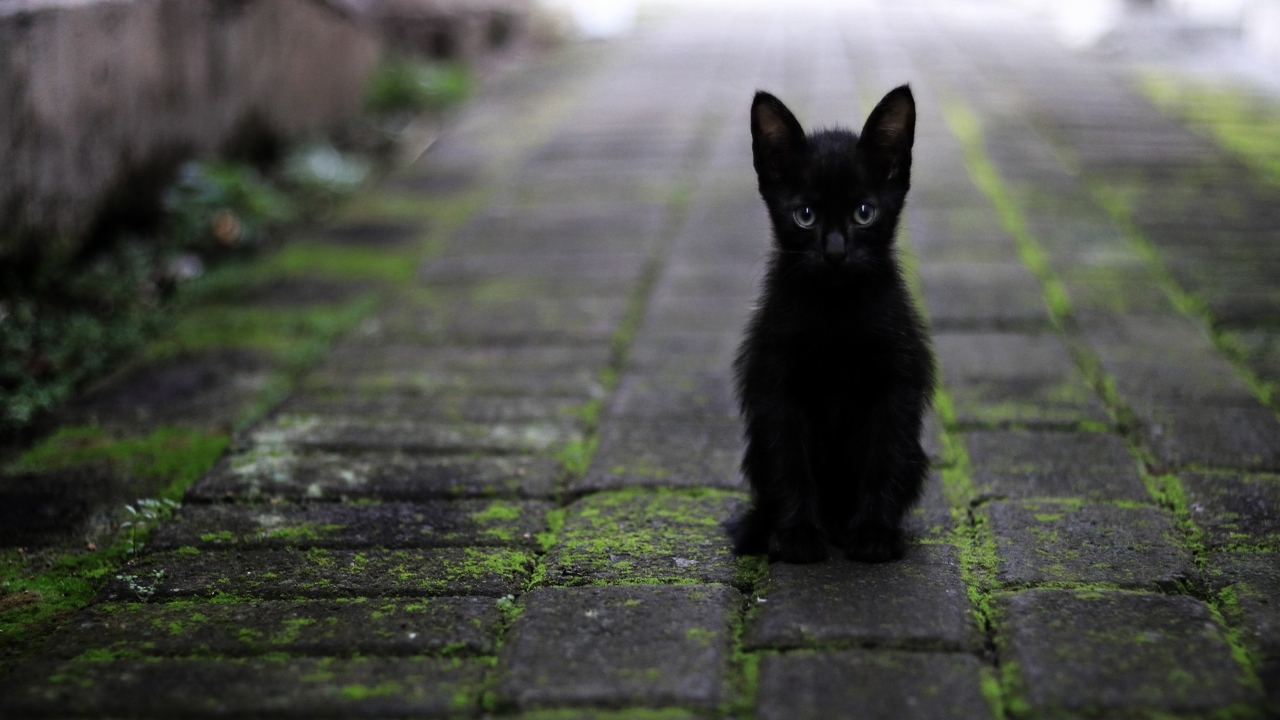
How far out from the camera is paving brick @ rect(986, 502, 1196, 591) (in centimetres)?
215

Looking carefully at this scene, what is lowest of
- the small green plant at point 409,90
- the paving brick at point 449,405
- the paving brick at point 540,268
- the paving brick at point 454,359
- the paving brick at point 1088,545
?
the paving brick at point 449,405

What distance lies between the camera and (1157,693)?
5.71ft

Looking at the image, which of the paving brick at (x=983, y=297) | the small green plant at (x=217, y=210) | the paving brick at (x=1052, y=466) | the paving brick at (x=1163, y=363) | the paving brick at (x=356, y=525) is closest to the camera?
the paving brick at (x=356, y=525)

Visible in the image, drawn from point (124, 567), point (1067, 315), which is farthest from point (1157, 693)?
point (1067, 315)

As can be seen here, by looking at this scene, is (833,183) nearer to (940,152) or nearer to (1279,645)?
(1279,645)

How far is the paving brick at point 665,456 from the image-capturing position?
2.69 meters

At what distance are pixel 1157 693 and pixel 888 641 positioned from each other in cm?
42

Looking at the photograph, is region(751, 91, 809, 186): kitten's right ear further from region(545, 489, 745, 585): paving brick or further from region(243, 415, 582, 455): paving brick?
region(243, 415, 582, 455): paving brick

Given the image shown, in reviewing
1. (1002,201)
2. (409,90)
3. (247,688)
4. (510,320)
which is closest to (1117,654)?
(247,688)

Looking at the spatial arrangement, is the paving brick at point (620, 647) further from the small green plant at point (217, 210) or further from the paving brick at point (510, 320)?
the small green plant at point (217, 210)

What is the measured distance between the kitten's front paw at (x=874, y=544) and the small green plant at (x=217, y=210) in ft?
10.7

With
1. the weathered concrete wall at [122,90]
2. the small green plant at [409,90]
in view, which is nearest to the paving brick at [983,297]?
the weathered concrete wall at [122,90]

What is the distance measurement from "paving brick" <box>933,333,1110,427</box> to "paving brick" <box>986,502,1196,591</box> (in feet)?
1.74

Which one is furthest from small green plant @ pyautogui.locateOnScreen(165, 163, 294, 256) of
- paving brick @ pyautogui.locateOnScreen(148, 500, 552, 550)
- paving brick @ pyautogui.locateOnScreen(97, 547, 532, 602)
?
paving brick @ pyautogui.locateOnScreen(97, 547, 532, 602)
